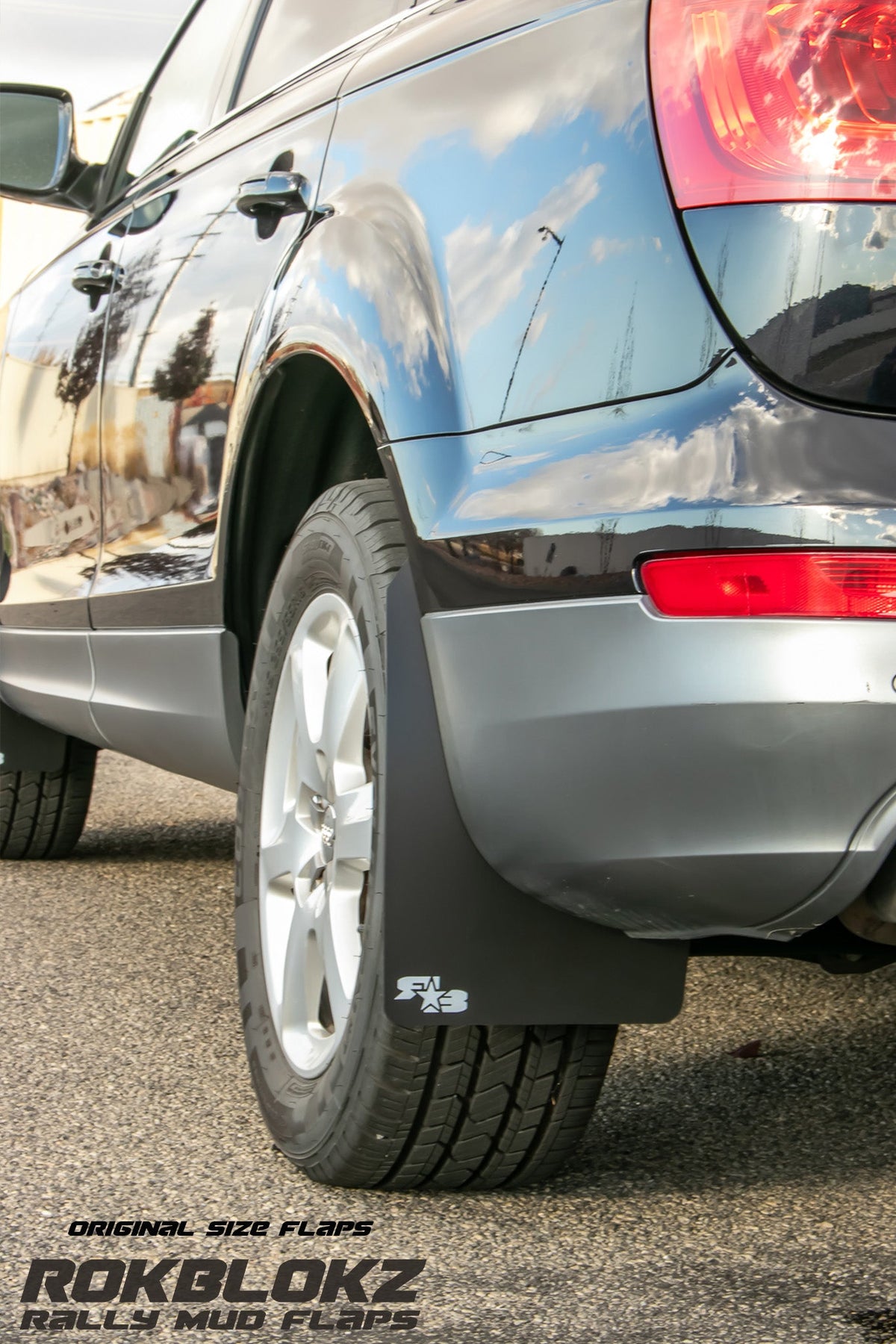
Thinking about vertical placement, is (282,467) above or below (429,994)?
above

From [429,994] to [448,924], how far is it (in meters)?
0.08

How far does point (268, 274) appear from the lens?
7.78ft

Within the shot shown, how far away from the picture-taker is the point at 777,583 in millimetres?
1529

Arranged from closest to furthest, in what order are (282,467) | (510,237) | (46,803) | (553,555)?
(553,555)
(510,237)
(282,467)
(46,803)

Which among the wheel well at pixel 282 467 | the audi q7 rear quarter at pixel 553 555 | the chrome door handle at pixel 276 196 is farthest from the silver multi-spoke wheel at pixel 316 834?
the chrome door handle at pixel 276 196

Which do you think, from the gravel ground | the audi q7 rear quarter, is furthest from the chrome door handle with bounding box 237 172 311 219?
the gravel ground

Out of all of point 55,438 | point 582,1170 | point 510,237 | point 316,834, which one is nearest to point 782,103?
point 510,237

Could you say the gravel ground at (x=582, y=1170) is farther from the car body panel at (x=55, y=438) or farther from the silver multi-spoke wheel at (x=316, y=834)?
the car body panel at (x=55, y=438)

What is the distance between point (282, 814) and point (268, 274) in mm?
754

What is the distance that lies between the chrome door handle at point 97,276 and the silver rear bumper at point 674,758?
172cm

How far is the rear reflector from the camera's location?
151cm

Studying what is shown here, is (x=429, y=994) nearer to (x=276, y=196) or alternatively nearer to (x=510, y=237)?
(x=510, y=237)

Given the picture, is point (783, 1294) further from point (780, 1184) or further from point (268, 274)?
point (268, 274)

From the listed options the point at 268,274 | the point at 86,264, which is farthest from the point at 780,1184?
the point at 86,264
